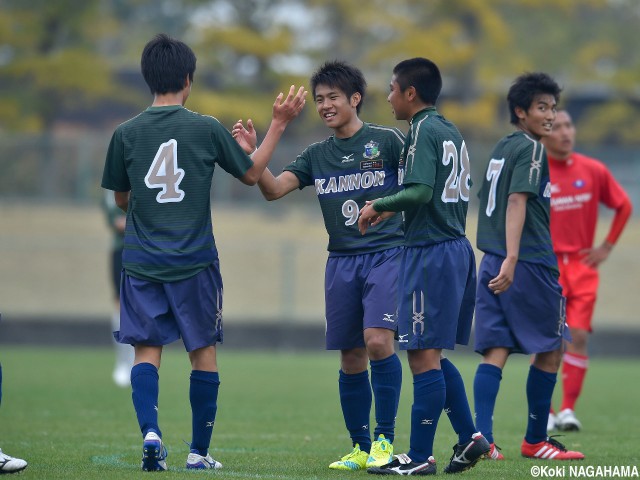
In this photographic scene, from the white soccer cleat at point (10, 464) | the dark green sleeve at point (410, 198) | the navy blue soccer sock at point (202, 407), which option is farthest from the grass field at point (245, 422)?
the dark green sleeve at point (410, 198)

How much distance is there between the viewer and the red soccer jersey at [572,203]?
9312 mm

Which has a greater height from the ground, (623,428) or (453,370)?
(453,370)

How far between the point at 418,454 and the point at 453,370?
2.10ft

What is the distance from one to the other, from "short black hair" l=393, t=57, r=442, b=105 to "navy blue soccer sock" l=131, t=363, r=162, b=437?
2155mm

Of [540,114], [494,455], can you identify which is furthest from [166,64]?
[494,455]

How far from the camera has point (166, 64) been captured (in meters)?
6.36

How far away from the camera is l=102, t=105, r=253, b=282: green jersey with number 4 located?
6.30m

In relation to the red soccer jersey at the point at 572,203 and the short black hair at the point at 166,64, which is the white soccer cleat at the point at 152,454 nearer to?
the short black hair at the point at 166,64

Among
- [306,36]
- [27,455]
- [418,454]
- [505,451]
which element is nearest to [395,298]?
[418,454]

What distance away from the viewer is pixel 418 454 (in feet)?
20.2

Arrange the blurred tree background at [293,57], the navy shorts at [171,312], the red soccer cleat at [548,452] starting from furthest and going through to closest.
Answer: the blurred tree background at [293,57] < the red soccer cleat at [548,452] < the navy shorts at [171,312]

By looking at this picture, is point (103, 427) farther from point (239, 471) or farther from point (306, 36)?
point (306, 36)

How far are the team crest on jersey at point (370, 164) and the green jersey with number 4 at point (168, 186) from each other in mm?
868

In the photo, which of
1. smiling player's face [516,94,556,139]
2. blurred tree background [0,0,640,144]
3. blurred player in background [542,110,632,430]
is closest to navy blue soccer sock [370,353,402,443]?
smiling player's face [516,94,556,139]
